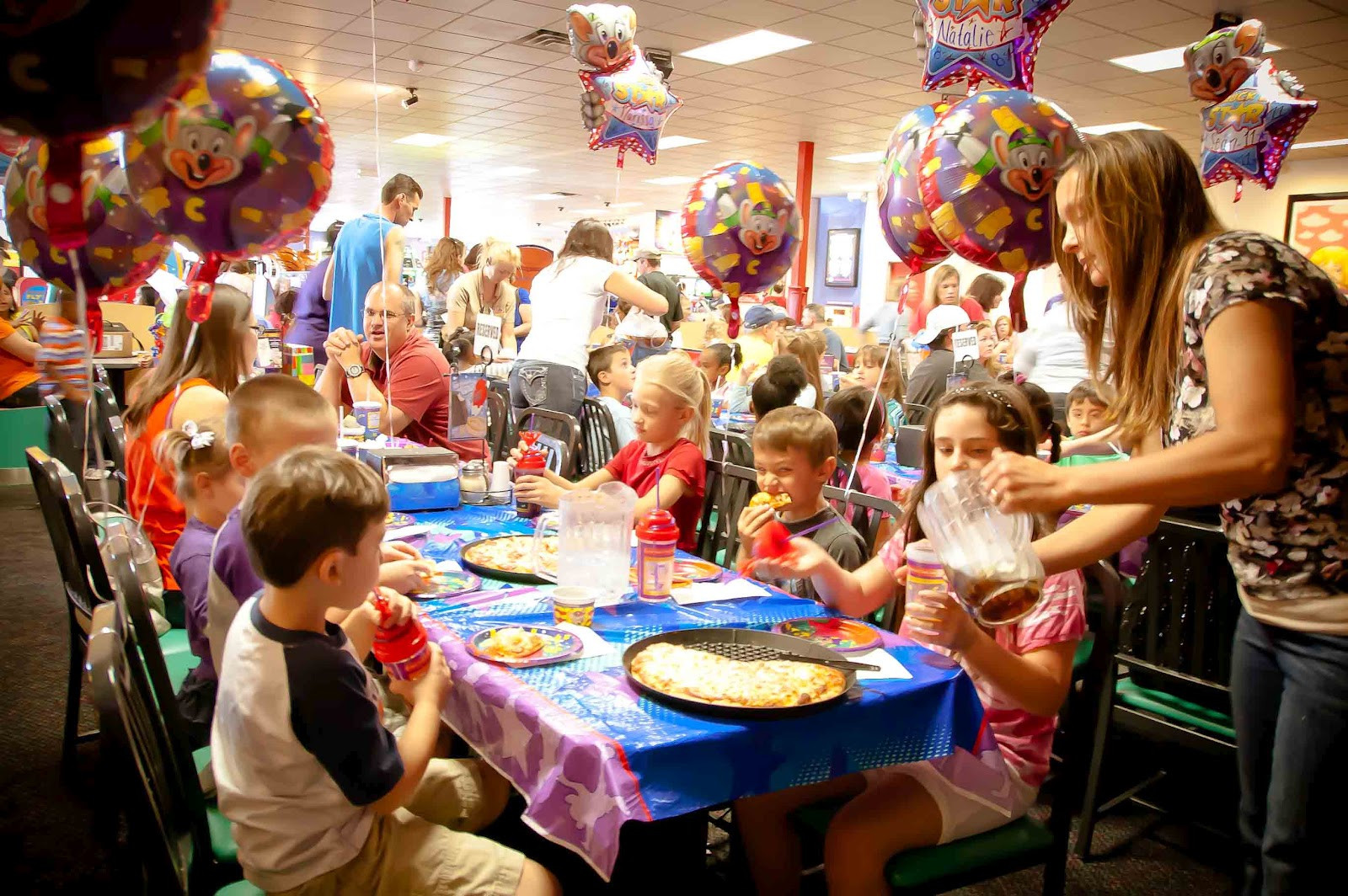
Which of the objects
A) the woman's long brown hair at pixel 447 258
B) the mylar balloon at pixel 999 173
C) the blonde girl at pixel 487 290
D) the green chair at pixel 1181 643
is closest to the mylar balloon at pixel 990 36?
the mylar balloon at pixel 999 173

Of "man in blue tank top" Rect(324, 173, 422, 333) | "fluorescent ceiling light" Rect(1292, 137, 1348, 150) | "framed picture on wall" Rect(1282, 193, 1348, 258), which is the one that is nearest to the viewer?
"man in blue tank top" Rect(324, 173, 422, 333)

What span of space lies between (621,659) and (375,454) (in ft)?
5.10

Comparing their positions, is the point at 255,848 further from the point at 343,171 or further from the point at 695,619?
the point at 343,171

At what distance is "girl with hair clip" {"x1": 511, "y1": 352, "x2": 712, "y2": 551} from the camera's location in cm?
277

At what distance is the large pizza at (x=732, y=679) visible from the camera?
4.68 ft

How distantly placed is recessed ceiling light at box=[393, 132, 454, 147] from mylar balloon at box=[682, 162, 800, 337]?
10465 mm

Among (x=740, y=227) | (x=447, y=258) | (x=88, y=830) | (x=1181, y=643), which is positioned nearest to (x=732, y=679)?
(x=1181, y=643)

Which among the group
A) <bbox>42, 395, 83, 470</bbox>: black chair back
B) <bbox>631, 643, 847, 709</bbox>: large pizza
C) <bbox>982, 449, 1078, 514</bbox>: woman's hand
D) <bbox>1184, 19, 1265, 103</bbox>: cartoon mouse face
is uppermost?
<bbox>1184, 19, 1265, 103</bbox>: cartoon mouse face

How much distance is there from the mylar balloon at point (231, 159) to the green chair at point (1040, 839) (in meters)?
1.78

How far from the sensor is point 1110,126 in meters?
10.6

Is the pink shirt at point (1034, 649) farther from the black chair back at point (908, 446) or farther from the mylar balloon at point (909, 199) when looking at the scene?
the black chair back at point (908, 446)

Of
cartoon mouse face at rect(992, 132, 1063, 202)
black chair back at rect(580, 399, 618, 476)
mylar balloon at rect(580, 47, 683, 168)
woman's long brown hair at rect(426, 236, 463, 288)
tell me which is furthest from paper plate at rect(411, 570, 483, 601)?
woman's long brown hair at rect(426, 236, 463, 288)

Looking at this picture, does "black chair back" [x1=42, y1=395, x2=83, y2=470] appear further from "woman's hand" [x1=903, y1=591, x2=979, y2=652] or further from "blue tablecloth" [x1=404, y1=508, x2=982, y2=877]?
"woman's hand" [x1=903, y1=591, x2=979, y2=652]

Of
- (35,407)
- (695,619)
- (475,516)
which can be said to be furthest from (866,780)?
(35,407)
